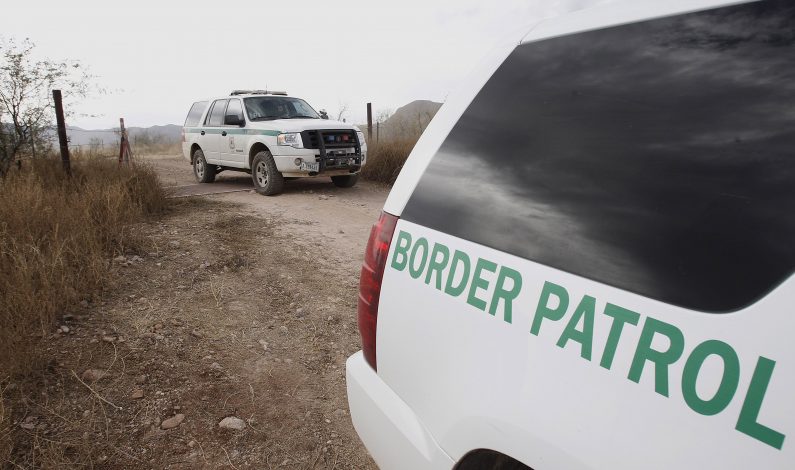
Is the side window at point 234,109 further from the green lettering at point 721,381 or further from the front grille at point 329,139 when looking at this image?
the green lettering at point 721,381

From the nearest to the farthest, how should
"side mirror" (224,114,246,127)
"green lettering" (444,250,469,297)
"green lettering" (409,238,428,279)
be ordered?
1. "green lettering" (444,250,469,297)
2. "green lettering" (409,238,428,279)
3. "side mirror" (224,114,246,127)

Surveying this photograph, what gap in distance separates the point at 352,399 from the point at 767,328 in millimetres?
1301

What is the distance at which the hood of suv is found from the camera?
8125 mm

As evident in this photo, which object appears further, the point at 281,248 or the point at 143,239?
the point at 281,248

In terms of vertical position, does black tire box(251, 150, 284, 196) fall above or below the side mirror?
below

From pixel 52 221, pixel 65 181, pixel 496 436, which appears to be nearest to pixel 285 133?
pixel 65 181

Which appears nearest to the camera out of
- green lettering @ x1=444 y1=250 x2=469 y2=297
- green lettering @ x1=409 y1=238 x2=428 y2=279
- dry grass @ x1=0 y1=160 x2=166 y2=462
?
green lettering @ x1=444 y1=250 x2=469 y2=297

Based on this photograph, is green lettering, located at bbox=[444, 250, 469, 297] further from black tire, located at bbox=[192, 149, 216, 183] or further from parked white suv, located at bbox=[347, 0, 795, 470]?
black tire, located at bbox=[192, 149, 216, 183]

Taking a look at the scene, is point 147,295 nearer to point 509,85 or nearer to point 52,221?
point 52,221

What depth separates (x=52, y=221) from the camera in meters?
4.41

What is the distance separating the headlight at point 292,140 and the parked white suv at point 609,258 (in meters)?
6.96

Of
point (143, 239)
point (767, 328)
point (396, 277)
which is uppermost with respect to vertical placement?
point (767, 328)

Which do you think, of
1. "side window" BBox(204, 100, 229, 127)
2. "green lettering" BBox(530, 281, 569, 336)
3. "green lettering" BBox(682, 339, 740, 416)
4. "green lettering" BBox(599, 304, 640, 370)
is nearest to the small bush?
"green lettering" BBox(530, 281, 569, 336)

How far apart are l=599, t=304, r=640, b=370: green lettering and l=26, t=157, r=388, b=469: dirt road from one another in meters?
1.82
